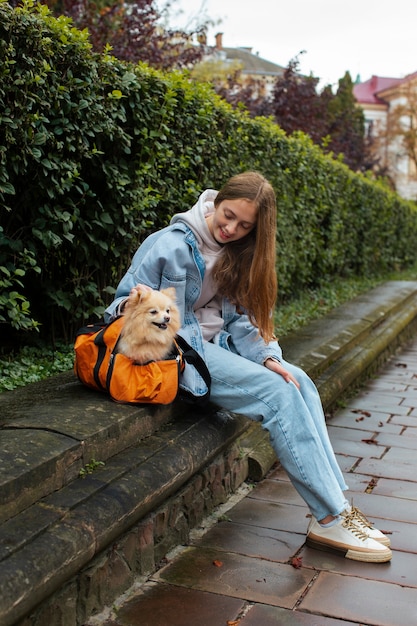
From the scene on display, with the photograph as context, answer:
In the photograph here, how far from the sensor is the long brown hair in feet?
11.2

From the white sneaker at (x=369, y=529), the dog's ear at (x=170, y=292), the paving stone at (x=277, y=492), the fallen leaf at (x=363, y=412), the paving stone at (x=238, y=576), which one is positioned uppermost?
the dog's ear at (x=170, y=292)

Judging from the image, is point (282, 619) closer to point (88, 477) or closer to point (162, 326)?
point (88, 477)

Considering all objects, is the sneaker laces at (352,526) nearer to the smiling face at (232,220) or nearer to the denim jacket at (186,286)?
the denim jacket at (186,286)

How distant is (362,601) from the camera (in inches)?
107

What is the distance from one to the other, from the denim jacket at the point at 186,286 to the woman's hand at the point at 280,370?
0.05 metres

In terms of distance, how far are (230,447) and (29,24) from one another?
90.9 inches

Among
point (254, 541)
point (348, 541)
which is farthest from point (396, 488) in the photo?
point (254, 541)

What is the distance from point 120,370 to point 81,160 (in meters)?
1.76

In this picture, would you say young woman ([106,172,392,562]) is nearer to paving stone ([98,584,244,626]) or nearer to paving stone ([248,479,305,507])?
paving stone ([248,479,305,507])

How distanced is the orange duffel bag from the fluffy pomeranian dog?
0.03 metres

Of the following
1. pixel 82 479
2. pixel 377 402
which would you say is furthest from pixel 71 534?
pixel 377 402

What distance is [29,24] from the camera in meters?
3.63

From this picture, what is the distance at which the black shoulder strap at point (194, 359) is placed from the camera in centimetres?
326

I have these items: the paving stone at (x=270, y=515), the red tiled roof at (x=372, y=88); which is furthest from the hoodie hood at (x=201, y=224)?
the red tiled roof at (x=372, y=88)
